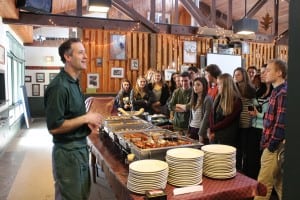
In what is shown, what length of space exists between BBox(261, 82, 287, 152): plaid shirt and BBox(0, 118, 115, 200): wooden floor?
2041 mm

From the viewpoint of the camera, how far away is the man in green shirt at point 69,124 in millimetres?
1814

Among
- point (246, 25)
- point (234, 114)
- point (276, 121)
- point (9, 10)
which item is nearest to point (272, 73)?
point (276, 121)

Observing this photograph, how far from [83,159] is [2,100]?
4768 millimetres

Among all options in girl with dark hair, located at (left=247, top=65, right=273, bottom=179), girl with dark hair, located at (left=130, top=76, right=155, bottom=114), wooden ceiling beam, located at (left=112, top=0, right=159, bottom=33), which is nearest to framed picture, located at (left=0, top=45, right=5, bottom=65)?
wooden ceiling beam, located at (left=112, top=0, right=159, bottom=33)

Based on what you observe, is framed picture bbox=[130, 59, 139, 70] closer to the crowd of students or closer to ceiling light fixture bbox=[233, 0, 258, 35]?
ceiling light fixture bbox=[233, 0, 258, 35]

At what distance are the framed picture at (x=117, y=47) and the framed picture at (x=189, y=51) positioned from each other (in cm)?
168

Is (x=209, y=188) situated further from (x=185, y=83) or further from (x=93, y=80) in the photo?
(x=93, y=80)

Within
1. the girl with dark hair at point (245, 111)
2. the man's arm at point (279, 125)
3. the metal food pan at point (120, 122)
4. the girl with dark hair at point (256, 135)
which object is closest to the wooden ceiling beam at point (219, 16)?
the girl with dark hair at point (256, 135)

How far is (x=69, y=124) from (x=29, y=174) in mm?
3176

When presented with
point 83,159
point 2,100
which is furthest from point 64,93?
point 2,100

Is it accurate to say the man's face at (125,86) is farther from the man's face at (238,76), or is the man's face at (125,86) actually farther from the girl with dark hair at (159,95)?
the man's face at (238,76)

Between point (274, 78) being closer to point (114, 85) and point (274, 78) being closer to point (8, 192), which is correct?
point (8, 192)

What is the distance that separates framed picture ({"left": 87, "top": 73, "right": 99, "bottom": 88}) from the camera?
6.92m

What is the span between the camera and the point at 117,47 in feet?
23.6
